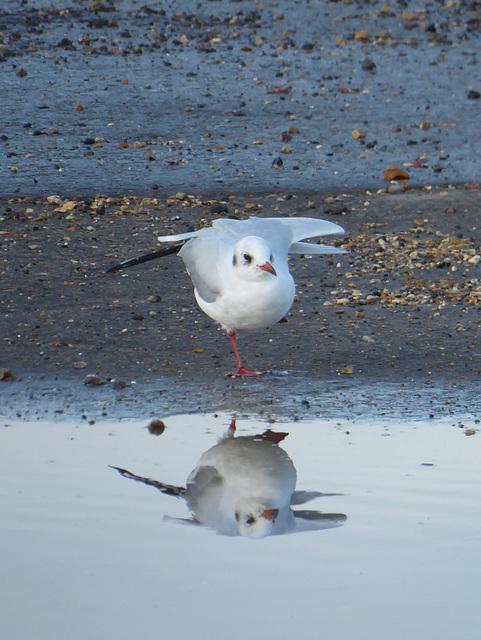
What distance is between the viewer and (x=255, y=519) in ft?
13.8

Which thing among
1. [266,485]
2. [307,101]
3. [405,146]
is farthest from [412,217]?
[266,485]

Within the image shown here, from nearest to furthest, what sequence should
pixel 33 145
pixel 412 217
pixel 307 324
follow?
1. pixel 307 324
2. pixel 412 217
3. pixel 33 145

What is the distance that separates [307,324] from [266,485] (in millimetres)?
2787

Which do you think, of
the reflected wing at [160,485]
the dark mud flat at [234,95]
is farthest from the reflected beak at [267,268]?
the dark mud flat at [234,95]

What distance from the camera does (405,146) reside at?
448 inches

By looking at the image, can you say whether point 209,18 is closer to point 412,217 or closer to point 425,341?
point 412,217

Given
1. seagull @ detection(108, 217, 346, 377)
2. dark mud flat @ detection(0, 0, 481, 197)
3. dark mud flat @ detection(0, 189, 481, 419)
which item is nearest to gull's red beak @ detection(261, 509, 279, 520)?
dark mud flat @ detection(0, 189, 481, 419)

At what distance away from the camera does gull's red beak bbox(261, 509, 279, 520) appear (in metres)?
4.23

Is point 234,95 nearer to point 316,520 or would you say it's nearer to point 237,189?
point 237,189

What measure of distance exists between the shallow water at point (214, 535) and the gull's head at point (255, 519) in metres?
0.08

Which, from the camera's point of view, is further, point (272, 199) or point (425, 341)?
point (272, 199)

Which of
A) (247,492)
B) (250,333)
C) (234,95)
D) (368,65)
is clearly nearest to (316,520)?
(247,492)

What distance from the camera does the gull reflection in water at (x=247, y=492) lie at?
13.6ft

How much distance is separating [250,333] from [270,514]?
307cm
